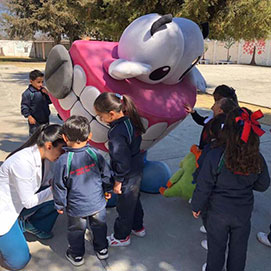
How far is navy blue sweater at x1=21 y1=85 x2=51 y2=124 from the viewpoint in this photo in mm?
4277

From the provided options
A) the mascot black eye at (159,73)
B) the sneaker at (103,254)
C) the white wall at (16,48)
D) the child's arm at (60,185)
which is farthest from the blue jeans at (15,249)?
the white wall at (16,48)

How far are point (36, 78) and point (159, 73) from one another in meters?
2.04

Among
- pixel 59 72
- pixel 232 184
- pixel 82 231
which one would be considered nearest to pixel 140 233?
pixel 82 231

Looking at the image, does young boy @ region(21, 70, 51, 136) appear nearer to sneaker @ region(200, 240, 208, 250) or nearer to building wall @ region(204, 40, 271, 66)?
sneaker @ region(200, 240, 208, 250)

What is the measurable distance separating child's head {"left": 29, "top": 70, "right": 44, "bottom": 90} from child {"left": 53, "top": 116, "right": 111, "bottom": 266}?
2187mm

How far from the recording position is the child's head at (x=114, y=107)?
2367mm

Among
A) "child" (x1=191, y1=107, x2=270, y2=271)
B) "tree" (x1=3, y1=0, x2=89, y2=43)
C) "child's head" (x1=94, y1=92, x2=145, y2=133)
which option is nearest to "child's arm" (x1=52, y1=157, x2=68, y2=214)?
"child's head" (x1=94, y1=92, x2=145, y2=133)

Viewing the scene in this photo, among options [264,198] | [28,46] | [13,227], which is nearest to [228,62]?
[28,46]

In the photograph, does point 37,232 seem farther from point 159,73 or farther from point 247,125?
point 247,125

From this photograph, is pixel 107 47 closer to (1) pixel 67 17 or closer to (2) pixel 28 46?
(1) pixel 67 17

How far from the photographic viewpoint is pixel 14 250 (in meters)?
2.36

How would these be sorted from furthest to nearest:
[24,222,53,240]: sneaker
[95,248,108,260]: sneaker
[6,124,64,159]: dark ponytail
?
[24,222,53,240]: sneaker → [95,248,108,260]: sneaker → [6,124,64,159]: dark ponytail

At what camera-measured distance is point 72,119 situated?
7.25ft

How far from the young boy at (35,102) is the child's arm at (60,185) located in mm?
2331
